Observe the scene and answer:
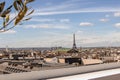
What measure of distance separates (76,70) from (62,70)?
895 millimetres

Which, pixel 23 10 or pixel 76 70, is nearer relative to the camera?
pixel 23 10

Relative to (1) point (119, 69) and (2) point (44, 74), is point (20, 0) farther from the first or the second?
(1) point (119, 69)

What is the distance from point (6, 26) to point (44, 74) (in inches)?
310

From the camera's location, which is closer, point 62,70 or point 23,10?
point 23,10

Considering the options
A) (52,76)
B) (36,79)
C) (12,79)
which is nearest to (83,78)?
(52,76)

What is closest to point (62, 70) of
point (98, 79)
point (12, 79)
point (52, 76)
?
point (52, 76)

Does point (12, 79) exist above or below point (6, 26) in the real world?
below

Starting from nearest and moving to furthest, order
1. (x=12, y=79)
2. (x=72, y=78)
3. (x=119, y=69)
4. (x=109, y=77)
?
(x=12, y=79), (x=72, y=78), (x=109, y=77), (x=119, y=69)

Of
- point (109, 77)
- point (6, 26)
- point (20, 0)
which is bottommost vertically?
point (109, 77)

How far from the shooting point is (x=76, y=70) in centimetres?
1277

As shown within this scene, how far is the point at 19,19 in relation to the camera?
3350 mm

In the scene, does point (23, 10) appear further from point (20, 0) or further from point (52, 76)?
point (52, 76)

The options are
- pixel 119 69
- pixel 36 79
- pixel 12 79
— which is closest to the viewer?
pixel 12 79

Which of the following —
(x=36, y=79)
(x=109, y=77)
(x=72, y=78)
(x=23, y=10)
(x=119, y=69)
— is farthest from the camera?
(x=119, y=69)
